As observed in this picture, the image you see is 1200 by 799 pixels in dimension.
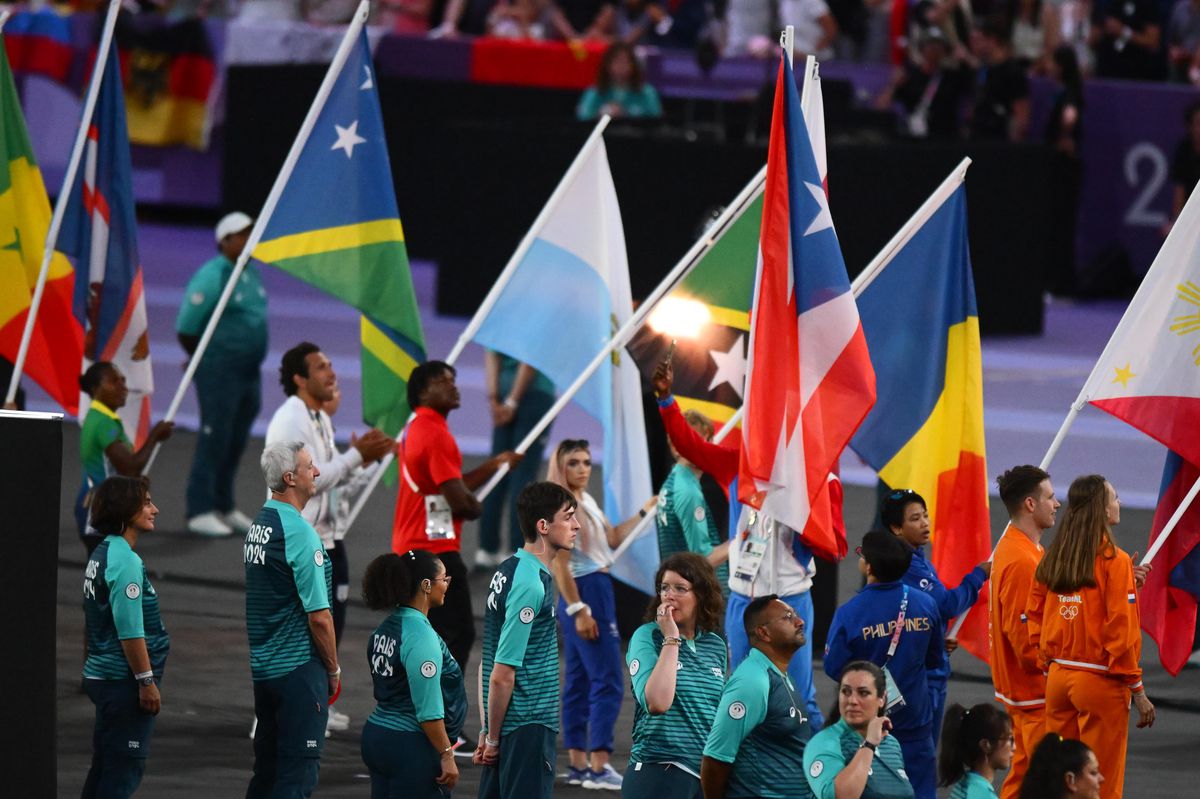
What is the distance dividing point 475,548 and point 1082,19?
14264 millimetres

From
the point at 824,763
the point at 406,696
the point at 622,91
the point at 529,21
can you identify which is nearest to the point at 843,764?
the point at 824,763

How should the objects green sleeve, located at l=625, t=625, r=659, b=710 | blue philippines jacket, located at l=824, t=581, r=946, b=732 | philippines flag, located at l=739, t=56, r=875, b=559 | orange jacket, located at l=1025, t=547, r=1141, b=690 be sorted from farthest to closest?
philippines flag, located at l=739, t=56, r=875, b=559
orange jacket, located at l=1025, t=547, r=1141, b=690
blue philippines jacket, located at l=824, t=581, r=946, b=732
green sleeve, located at l=625, t=625, r=659, b=710

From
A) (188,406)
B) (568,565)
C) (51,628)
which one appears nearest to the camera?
(51,628)

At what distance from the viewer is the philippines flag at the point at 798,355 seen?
901 cm

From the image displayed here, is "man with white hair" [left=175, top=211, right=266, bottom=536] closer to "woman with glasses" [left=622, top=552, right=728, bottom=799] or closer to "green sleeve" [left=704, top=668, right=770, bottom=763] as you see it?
"woman with glasses" [left=622, top=552, right=728, bottom=799]

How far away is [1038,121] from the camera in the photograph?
24.6 metres

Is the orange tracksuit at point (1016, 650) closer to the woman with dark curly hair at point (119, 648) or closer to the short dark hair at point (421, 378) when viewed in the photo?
the short dark hair at point (421, 378)

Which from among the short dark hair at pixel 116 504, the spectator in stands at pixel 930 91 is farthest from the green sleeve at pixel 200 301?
the spectator in stands at pixel 930 91

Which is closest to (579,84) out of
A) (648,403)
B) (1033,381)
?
(1033,381)

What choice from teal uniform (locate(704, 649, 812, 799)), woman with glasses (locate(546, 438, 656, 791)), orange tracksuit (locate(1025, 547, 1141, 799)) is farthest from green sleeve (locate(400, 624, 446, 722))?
orange tracksuit (locate(1025, 547, 1141, 799))

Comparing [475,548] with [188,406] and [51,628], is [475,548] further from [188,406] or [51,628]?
[51,628]

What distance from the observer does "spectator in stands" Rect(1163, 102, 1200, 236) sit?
22531 millimetres

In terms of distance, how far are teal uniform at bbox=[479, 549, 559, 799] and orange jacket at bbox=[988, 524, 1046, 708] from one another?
81.8 inches

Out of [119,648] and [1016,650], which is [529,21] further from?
[119,648]
